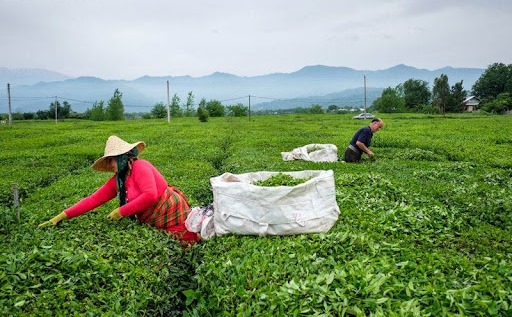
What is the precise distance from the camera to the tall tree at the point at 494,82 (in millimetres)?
89875

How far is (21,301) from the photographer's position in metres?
3.45

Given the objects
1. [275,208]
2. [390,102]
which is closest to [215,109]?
[390,102]

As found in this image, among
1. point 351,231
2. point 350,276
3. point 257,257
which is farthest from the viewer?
point 351,231

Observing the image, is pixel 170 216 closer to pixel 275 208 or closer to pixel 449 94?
pixel 275 208

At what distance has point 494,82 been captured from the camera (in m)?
92.1

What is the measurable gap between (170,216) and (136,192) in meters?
0.59

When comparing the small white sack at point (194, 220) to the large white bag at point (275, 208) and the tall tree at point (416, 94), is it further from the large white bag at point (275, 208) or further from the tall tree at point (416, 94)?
the tall tree at point (416, 94)

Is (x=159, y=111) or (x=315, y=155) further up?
(x=159, y=111)

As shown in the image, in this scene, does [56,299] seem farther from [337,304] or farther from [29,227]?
[337,304]

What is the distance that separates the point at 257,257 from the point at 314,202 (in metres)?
1.20

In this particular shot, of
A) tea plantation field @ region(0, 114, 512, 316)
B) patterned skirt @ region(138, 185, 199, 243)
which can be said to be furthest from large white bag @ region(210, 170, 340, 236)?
patterned skirt @ region(138, 185, 199, 243)

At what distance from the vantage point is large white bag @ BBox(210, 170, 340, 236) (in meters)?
5.22

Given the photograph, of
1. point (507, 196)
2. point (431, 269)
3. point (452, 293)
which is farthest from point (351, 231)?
point (507, 196)

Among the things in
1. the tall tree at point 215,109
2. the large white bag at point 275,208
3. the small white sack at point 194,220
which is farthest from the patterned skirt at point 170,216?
the tall tree at point 215,109
